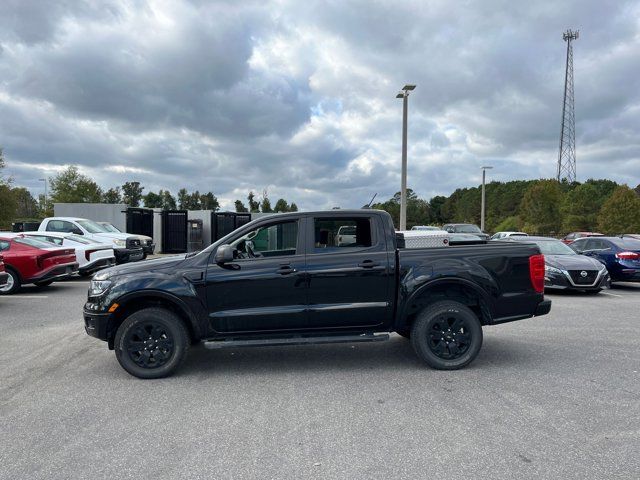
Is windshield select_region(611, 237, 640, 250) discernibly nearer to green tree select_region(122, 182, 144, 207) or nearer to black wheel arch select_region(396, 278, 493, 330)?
black wheel arch select_region(396, 278, 493, 330)

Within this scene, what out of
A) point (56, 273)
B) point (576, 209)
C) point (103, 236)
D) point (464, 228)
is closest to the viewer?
point (56, 273)

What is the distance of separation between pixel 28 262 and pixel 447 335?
411 inches

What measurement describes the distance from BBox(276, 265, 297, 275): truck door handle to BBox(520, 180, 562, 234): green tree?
178 ft

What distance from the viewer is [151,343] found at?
208 inches

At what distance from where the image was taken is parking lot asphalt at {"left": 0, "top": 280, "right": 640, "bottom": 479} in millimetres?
3357

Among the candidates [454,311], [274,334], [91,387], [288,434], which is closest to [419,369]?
[454,311]

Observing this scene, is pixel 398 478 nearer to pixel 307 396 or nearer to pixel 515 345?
pixel 307 396

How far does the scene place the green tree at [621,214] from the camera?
146 feet

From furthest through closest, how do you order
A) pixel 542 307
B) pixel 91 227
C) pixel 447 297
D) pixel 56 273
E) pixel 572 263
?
pixel 91 227, pixel 56 273, pixel 572 263, pixel 542 307, pixel 447 297

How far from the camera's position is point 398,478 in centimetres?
316

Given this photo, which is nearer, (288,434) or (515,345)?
(288,434)

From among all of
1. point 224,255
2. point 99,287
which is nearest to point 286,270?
point 224,255

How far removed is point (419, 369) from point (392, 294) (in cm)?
93

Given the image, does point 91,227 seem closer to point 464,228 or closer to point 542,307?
point 542,307
